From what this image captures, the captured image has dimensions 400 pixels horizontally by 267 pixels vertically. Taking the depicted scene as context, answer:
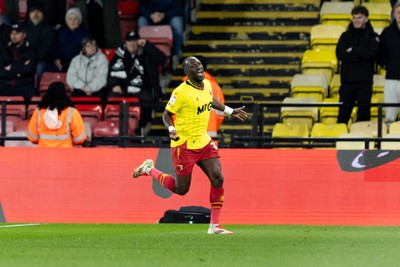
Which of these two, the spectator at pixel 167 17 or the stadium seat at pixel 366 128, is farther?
the spectator at pixel 167 17

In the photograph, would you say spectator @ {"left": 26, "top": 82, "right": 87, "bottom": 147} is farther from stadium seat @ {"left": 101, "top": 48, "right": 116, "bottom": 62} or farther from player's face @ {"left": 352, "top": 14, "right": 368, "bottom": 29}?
player's face @ {"left": 352, "top": 14, "right": 368, "bottom": 29}

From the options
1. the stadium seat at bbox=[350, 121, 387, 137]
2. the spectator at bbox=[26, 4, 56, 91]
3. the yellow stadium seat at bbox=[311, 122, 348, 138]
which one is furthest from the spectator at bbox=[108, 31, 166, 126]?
the stadium seat at bbox=[350, 121, 387, 137]

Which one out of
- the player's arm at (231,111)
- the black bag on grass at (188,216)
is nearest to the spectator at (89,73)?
the black bag on grass at (188,216)

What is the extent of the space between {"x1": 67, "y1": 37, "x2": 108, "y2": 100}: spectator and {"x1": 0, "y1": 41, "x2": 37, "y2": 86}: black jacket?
2.42 ft

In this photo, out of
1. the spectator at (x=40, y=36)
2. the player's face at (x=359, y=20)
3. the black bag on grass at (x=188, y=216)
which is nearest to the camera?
the black bag on grass at (x=188, y=216)

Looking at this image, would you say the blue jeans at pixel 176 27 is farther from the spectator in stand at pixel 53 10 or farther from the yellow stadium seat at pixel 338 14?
the yellow stadium seat at pixel 338 14

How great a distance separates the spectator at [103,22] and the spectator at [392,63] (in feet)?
19.4

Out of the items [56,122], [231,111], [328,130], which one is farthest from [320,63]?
[231,111]

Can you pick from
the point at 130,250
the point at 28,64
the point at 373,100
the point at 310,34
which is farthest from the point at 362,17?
the point at 130,250

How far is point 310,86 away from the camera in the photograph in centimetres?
2373

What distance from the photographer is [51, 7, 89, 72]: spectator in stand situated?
82.7 ft

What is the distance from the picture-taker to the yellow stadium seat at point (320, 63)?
2450 cm

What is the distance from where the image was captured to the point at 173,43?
84.9 feet

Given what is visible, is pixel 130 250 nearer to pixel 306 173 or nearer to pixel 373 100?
pixel 306 173
